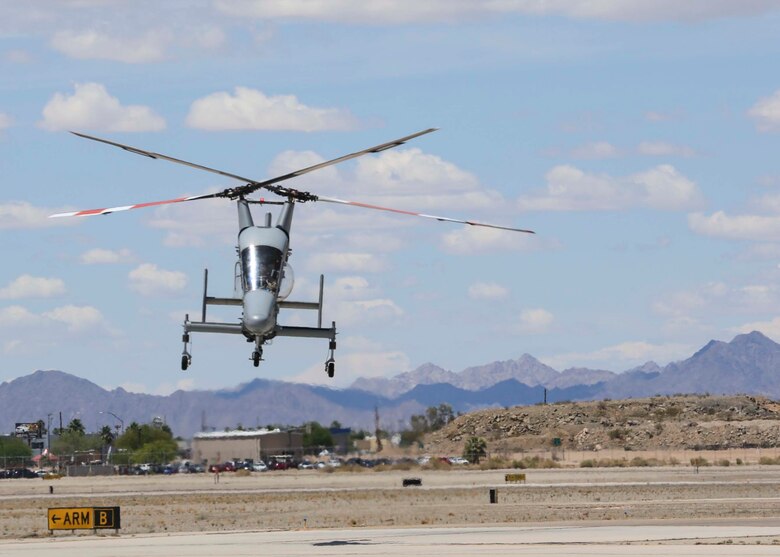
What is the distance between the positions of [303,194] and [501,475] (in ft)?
289

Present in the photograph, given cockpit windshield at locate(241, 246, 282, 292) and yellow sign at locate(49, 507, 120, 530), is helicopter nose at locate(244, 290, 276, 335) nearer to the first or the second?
cockpit windshield at locate(241, 246, 282, 292)

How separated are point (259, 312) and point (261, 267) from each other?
243 centimetres

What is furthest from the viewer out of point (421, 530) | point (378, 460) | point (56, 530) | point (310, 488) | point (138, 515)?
point (378, 460)

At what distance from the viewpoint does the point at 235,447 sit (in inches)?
7042

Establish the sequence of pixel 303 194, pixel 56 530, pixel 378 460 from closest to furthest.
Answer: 1. pixel 303 194
2. pixel 56 530
3. pixel 378 460

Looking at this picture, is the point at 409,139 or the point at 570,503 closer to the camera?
the point at 409,139

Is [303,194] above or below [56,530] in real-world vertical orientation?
above

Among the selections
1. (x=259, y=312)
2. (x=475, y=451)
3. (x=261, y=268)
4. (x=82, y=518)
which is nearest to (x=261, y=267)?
(x=261, y=268)

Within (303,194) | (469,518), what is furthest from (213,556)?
(469,518)

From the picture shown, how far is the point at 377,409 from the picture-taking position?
135 m

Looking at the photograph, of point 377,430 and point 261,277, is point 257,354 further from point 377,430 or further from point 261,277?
point 377,430

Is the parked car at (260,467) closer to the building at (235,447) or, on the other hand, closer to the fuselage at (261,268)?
the building at (235,447)

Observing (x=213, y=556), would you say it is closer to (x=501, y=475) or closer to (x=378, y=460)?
(x=501, y=475)

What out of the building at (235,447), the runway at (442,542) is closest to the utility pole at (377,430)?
the building at (235,447)
